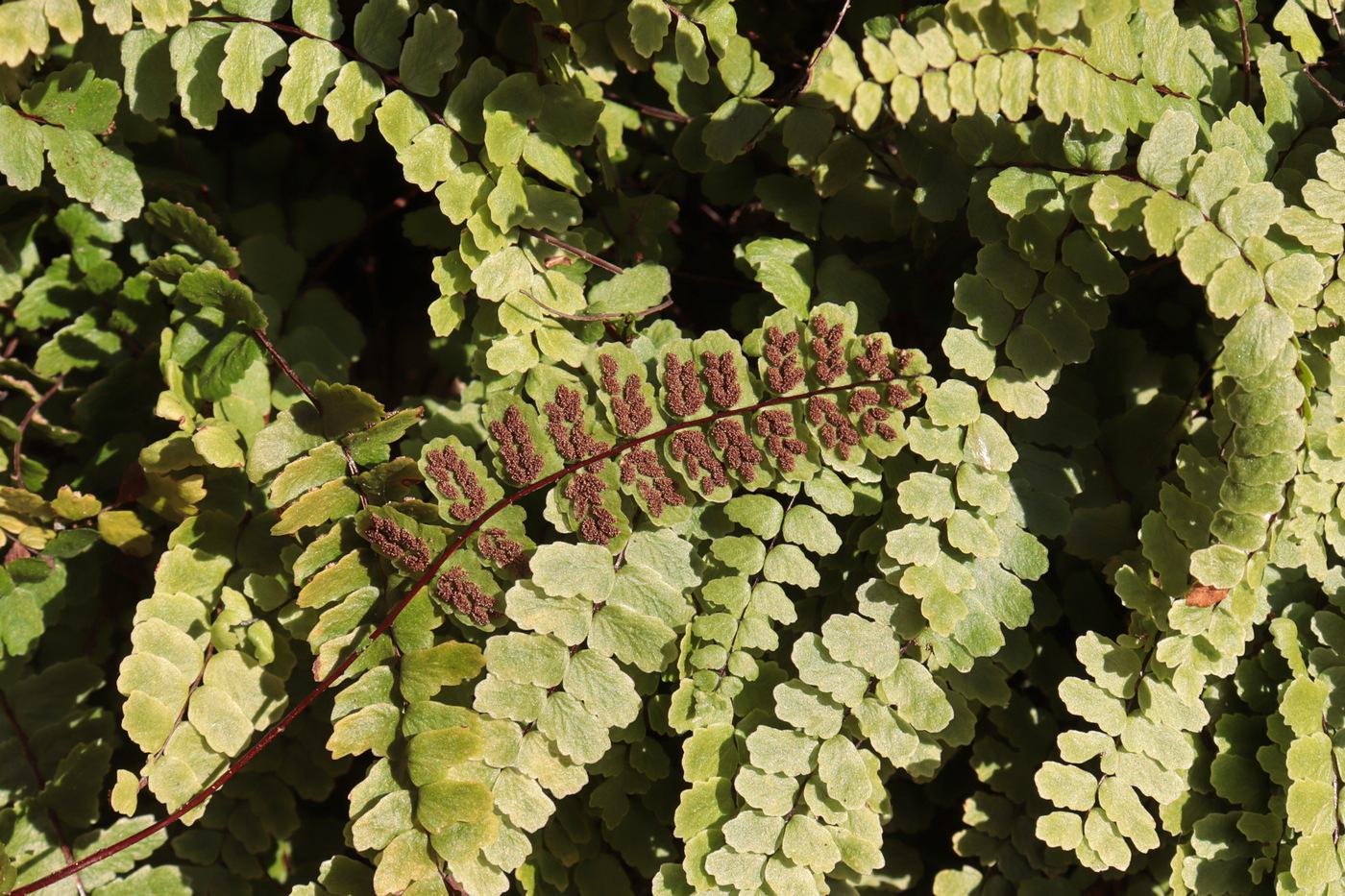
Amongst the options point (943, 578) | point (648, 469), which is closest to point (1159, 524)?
point (943, 578)

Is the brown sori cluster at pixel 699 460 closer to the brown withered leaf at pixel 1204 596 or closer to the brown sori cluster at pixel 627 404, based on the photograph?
the brown sori cluster at pixel 627 404

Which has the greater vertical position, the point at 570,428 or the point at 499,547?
the point at 570,428

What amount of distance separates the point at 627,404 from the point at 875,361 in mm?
326

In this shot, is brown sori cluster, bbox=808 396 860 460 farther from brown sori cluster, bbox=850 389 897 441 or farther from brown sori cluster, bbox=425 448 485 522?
brown sori cluster, bbox=425 448 485 522

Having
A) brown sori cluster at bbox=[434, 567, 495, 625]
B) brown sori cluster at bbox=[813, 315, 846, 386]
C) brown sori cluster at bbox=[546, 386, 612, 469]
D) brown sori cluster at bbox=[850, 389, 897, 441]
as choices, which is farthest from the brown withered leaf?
brown sori cluster at bbox=[434, 567, 495, 625]

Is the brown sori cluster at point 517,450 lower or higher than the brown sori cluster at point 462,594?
higher

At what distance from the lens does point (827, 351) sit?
118cm

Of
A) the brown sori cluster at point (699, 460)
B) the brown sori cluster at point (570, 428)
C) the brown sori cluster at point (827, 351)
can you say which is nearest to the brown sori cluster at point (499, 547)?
the brown sori cluster at point (570, 428)

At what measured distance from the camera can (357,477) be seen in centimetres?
121

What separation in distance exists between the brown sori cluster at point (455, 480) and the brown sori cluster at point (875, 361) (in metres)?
0.53

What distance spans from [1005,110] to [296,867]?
1669mm

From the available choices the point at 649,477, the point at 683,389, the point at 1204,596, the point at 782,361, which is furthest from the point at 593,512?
the point at 1204,596

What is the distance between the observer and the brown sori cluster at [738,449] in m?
1.17

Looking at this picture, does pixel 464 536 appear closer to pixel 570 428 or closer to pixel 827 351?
pixel 570 428
